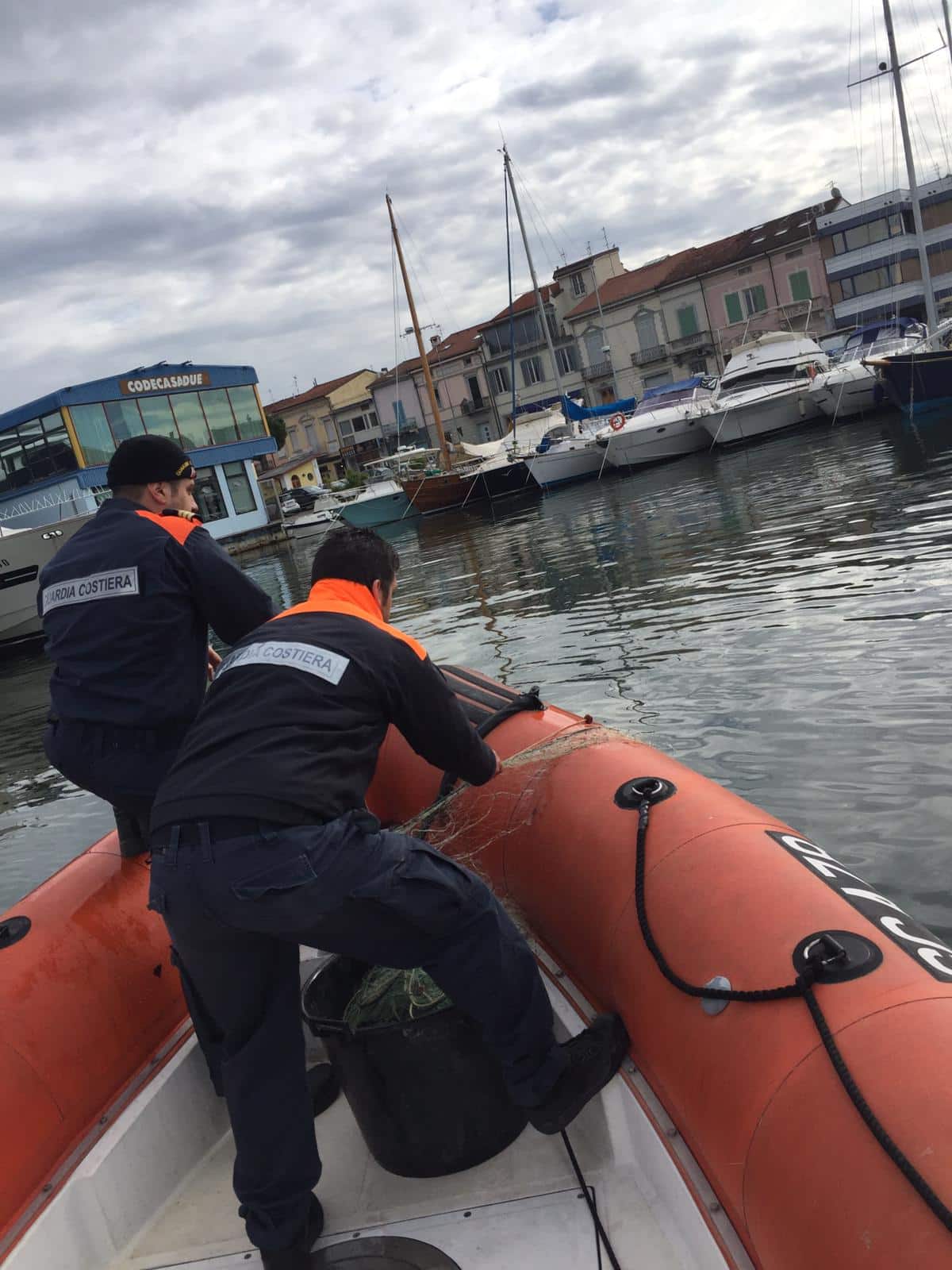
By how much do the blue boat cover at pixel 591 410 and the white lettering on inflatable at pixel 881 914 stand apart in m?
31.1

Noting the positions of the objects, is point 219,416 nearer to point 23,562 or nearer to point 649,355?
point 23,562

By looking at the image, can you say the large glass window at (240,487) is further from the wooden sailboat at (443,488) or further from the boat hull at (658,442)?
the boat hull at (658,442)

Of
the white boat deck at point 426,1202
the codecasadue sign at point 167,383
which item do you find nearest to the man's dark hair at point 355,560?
the white boat deck at point 426,1202

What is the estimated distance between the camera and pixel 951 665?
228 inches

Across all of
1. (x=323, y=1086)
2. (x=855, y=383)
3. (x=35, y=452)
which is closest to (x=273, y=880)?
(x=323, y=1086)

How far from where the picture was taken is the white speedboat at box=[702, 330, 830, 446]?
2659 cm

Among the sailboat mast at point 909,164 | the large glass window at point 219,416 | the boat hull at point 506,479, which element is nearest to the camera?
the sailboat mast at point 909,164

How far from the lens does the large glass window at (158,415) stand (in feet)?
119

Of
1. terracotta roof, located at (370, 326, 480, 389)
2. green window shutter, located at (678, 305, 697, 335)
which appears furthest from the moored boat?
terracotta roof, located at (370, 326, 480, 389)

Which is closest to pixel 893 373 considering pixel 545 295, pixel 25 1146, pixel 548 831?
pixel 548 831

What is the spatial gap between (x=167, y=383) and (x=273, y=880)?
38.3 metres

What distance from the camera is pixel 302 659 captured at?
6.82 ft

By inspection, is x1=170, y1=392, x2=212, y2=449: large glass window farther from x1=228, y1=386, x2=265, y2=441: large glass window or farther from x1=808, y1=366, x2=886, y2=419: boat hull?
x1=808, y1=366, x2=886, y2=419: boat hull

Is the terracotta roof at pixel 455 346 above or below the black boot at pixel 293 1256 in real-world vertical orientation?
above
